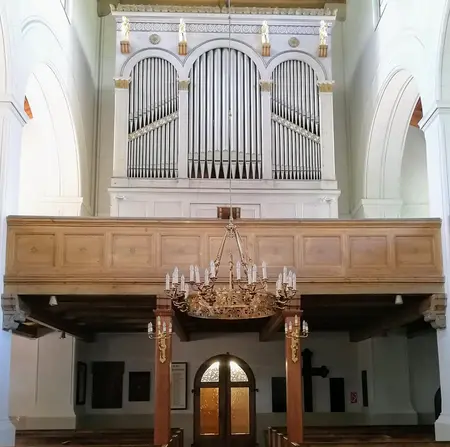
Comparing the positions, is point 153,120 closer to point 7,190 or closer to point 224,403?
point 7,190

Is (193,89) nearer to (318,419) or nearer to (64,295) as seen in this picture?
(64,295)

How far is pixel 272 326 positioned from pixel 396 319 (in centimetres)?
198

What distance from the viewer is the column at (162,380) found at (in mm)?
9156

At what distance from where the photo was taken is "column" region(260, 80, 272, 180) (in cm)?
1256

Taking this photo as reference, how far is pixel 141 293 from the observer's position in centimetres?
972

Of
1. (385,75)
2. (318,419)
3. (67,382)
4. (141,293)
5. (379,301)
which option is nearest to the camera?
(141,293)

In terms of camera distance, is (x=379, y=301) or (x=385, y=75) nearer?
(x=379, y=301)

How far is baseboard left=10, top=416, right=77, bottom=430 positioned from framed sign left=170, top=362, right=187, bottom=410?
219 cm

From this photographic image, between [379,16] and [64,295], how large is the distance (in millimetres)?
7713

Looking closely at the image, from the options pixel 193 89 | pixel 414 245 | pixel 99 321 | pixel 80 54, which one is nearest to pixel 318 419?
pixel 99 321

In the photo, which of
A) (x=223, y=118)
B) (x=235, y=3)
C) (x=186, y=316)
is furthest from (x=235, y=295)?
(x=235, y=3)

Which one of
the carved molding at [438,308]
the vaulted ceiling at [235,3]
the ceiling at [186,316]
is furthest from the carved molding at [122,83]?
the carved molding at [438,308]

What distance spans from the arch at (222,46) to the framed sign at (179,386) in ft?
19.6

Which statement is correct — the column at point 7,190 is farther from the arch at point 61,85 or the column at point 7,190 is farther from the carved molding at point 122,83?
the carved molding at point 122,83
